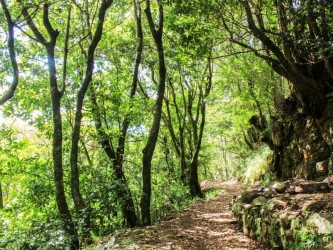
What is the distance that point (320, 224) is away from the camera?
15.2 ft

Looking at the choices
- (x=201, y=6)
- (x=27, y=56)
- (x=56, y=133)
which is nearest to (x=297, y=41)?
(x=201, y=6)

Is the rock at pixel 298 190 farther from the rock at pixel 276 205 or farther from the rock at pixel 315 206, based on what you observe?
the rock at pixel 315 206

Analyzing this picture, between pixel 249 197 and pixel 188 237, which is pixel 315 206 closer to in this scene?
pixel 188 237

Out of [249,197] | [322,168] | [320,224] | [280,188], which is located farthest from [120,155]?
[320,224]

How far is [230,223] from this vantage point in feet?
28.5

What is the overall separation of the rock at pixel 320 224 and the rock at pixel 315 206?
1.83ft

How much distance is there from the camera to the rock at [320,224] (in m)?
4.42

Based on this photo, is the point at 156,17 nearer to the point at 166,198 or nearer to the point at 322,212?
the point at 166,198

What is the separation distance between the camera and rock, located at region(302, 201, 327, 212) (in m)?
5.46

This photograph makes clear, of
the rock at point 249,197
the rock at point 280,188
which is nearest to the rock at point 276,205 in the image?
the rock at point 280,188

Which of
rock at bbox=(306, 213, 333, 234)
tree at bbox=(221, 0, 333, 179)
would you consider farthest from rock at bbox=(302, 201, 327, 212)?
tree at bbox=(221, 0, 333, 179)

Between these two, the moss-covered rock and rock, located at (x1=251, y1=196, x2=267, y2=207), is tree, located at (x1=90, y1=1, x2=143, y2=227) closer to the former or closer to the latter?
the moss-covered rock

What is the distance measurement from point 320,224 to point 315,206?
990mm

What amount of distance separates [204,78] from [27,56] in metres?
9.46
